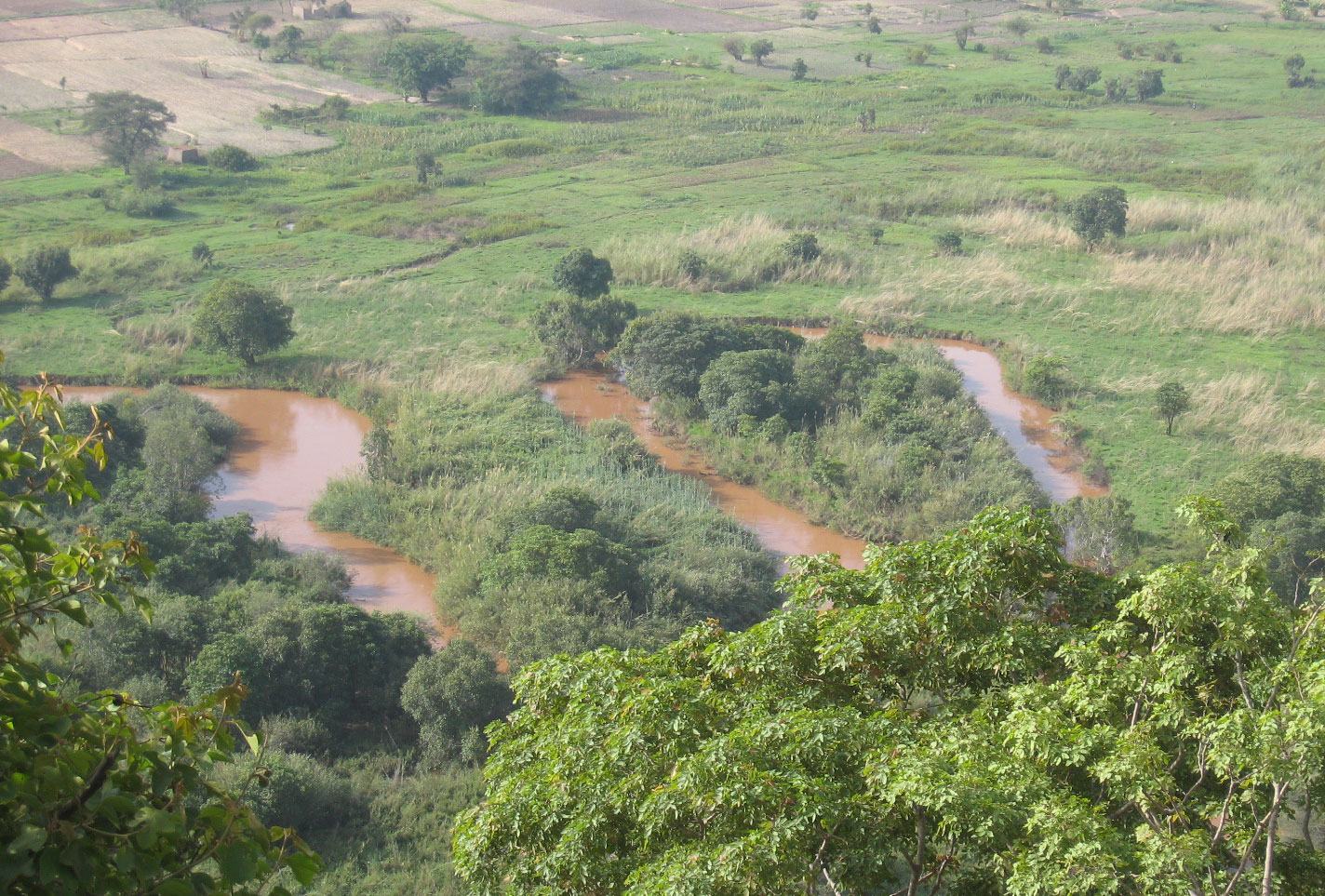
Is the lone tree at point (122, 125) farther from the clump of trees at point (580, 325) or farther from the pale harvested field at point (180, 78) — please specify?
the clump of trees at point (580, 325)

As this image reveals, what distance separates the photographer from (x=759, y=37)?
69.2m

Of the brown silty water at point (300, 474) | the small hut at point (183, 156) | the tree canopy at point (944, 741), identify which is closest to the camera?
the tree canopy at point (944, 741)

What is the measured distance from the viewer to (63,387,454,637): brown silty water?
17656 millimetres

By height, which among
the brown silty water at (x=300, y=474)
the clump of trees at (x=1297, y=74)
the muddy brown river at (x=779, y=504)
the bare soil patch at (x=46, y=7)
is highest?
the bare soil patch at (x=46, y=7)

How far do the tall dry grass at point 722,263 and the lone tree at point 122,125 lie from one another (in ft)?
65.9

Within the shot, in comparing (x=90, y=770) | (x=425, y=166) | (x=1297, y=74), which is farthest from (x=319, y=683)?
(x=1297, y=74)

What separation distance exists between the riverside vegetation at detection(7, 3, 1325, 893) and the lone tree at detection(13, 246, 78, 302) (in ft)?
0.46

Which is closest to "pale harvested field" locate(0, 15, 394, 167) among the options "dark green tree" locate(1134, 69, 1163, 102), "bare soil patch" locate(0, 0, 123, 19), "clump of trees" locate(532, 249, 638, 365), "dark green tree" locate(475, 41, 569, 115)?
"bare soil patch" locate(0, 0, 123, 19)

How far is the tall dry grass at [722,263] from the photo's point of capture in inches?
1203

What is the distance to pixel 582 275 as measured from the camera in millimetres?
28516

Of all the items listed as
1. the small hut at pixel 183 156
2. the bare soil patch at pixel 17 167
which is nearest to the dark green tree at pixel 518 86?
the small hut at pixel 183 156

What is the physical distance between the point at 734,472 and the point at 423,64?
126 feet

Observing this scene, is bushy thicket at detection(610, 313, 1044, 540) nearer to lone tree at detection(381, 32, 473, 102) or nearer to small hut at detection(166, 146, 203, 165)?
small hut at detection(166, 146, 203, 165)

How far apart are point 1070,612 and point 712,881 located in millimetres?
3643
